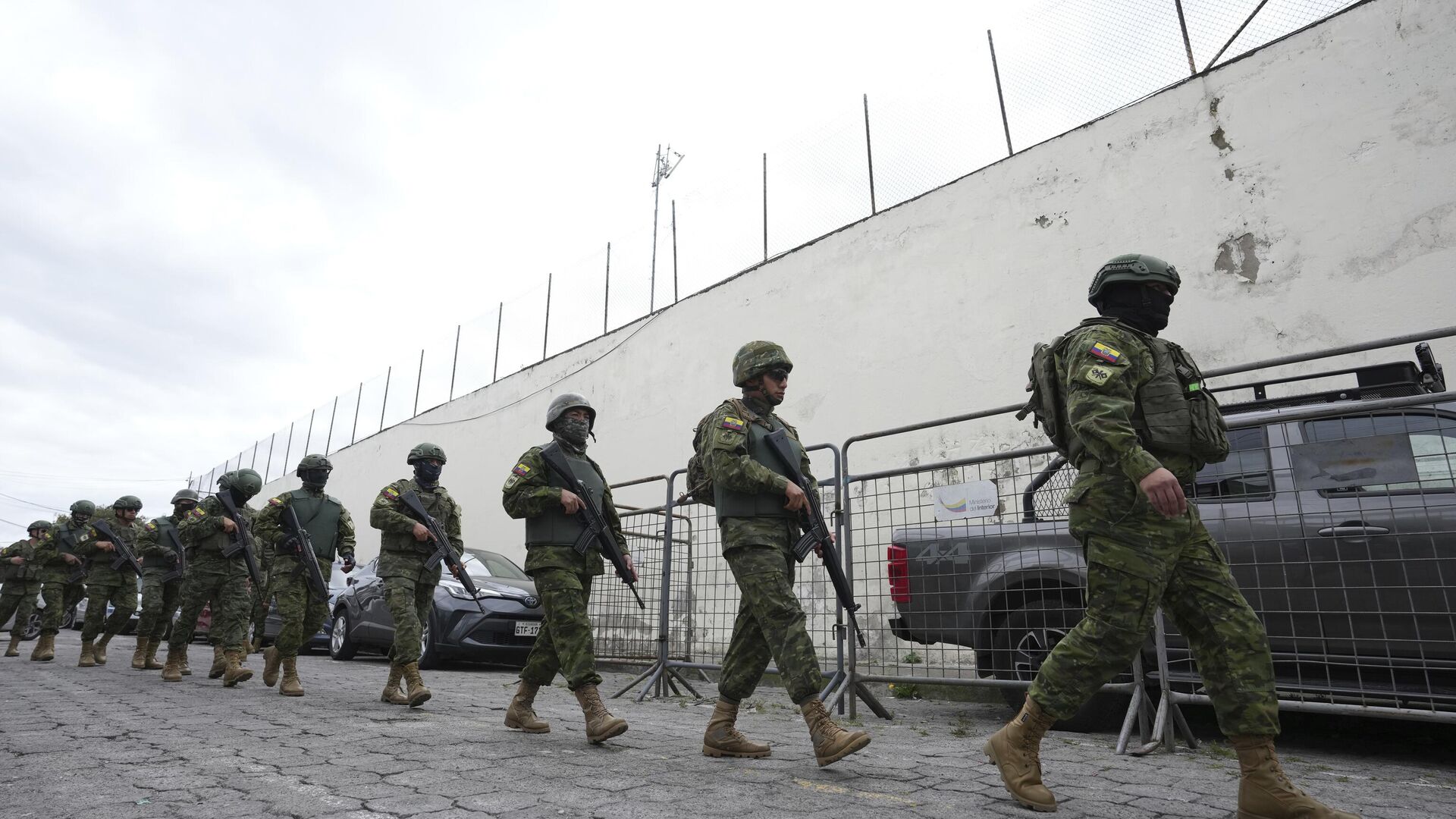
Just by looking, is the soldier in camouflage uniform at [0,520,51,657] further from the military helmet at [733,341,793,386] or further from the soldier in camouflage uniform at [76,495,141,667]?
the military helmet at [733,341,793,386]

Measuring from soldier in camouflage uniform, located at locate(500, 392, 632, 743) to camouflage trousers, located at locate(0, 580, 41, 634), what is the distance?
1052 cm

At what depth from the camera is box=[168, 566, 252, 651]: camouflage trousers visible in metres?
7.20

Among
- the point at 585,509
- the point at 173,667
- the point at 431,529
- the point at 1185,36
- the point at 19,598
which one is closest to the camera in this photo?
the point at 585,509

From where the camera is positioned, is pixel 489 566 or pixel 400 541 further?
pixel 489 566

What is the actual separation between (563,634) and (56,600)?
32.5ft

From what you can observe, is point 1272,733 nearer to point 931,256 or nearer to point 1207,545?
point 1207,545

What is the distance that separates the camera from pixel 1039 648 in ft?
14.7

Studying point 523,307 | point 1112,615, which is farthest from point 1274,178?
point 523,307

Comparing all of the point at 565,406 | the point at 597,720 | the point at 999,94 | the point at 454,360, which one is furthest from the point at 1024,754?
the point at 454,360

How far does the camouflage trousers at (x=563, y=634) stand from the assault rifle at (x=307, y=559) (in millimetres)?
2975

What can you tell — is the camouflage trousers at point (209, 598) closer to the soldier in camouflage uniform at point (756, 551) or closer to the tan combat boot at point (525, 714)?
the tan combat boot at point (525, 714)

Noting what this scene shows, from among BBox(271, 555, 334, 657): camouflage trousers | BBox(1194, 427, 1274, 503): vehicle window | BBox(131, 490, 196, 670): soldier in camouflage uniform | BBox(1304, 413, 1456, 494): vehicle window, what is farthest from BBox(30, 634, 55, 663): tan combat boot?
BBox(1304, 413, 1456, 494): vehicle window

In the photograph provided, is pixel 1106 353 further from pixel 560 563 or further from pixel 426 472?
pixel 426 472

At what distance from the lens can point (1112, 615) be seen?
258cm
